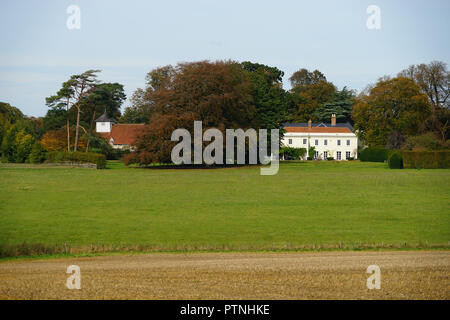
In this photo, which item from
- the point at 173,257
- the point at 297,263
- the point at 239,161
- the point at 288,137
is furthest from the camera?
the point at 288,137

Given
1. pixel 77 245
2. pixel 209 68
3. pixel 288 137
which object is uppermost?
pixel 209 68

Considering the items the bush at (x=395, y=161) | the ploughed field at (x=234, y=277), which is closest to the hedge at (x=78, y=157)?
the bush at (x=395, y=161)

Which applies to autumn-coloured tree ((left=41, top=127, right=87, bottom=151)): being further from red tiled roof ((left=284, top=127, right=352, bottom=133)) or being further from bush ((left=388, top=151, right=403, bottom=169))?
bush ((left=388, top=151, right=403, bottom=169))

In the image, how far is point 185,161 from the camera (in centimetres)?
6003

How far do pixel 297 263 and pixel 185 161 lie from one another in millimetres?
48454

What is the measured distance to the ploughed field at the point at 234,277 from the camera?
9172 millimetres

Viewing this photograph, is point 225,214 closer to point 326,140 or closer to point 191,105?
point 191,105

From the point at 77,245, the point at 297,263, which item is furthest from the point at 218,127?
the point at 297,263

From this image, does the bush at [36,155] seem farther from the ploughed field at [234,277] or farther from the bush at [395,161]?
the ploughed field at [234,277]

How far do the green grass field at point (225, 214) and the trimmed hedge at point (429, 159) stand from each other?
19.5 metres

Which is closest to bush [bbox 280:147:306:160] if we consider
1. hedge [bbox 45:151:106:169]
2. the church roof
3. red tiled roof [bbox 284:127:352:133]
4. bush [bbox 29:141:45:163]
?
red tiled roof [bbox 284:127:352:133]

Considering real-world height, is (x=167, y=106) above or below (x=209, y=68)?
below

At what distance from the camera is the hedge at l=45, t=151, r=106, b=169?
190ft
